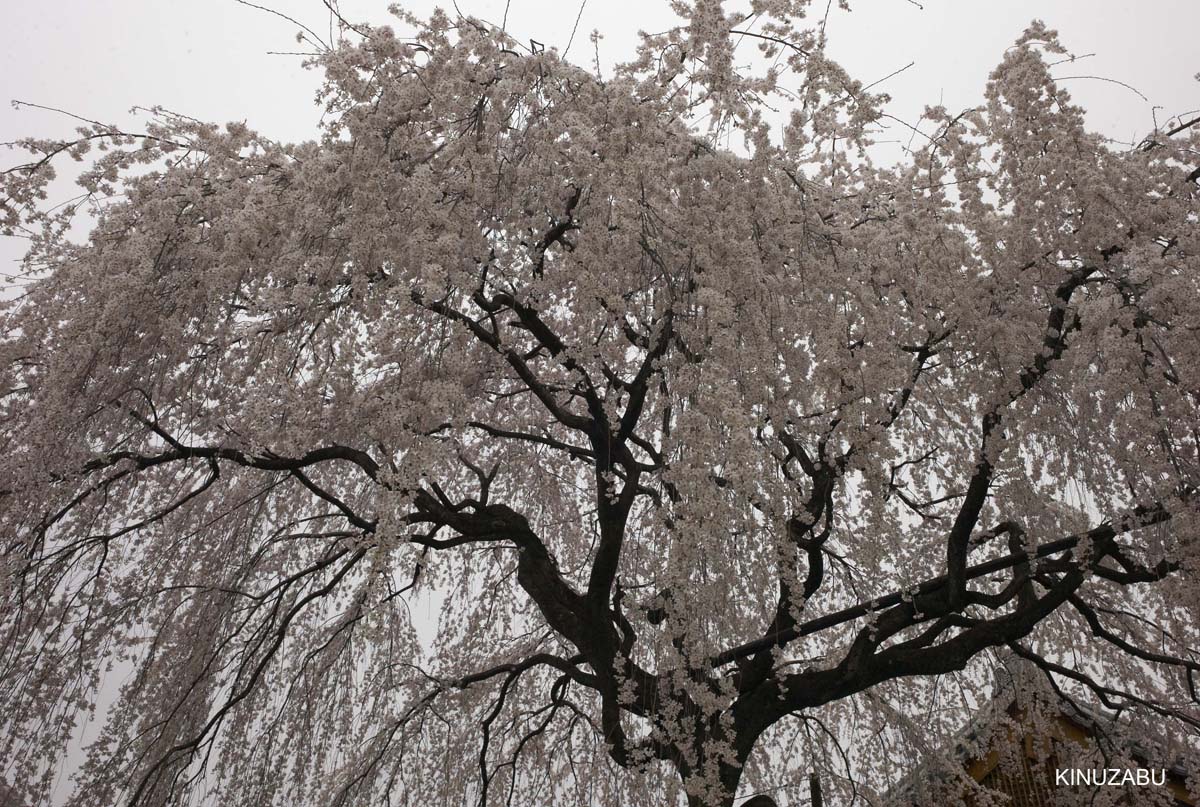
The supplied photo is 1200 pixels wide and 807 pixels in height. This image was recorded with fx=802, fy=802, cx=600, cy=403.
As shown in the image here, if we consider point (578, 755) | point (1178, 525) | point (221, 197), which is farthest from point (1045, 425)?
point (578, 755)

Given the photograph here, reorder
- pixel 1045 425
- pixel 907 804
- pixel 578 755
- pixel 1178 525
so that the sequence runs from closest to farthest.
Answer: pixel 1178 525 → pixel 1045 425 → pixel 907 804 → pixel 578 755

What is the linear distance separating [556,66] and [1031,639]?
5792 mm

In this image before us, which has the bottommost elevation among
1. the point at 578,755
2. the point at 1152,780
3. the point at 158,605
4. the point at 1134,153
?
the point at 1152,780

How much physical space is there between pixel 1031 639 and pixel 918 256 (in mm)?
3882

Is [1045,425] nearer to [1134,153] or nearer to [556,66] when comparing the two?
[1134,153]

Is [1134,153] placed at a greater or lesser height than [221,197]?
greater

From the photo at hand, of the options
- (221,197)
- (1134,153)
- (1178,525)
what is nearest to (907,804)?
(1178,525)

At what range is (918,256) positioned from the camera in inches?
169

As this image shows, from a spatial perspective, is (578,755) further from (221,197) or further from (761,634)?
(221,197)

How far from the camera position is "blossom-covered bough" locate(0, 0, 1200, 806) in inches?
126

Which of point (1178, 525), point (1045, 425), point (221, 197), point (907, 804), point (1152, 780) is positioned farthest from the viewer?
point (907, 804)

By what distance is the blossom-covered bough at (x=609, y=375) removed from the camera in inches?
126

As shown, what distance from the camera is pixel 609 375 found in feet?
13.8

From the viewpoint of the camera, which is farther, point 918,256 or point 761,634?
point 761,634
